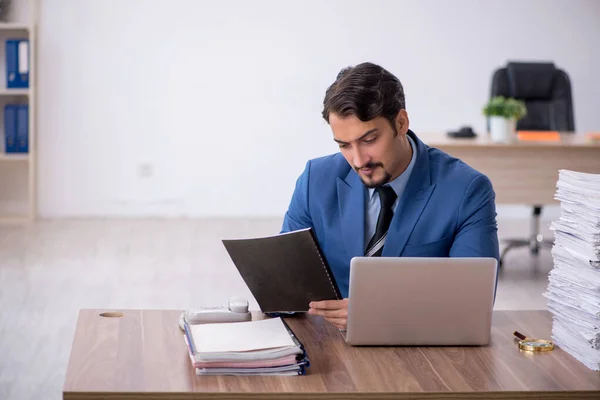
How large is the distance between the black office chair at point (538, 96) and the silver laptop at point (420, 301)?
13.4 ft

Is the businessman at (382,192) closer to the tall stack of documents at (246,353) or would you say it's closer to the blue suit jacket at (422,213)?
the blue suit jacket at (422,213)

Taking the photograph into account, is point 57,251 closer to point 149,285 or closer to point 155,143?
point 149,285

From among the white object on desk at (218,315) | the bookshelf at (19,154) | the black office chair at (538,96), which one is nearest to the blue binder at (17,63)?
the bookshelf at (19,154)

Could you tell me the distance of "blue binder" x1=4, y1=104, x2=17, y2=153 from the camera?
655 cm

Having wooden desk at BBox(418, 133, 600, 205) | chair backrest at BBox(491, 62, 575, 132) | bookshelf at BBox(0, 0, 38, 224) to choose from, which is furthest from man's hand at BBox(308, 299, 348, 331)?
bookshelf at BBox(0, 0, 38, 224)

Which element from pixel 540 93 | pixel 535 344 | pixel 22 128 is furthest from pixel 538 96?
pixel 535 344

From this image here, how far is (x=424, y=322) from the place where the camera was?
1.92 meters

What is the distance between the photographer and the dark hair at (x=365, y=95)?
216 centimetres

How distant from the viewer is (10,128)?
658cm

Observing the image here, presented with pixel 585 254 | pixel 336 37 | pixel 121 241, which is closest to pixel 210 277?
pixel 121 241

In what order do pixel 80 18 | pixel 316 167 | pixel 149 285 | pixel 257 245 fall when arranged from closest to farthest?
pixel 257 245 < pixel 316 167 < pixel 149 285 < pixel 80 18

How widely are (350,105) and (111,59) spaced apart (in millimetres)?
4994

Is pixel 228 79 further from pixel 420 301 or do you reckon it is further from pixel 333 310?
pixel 420 301

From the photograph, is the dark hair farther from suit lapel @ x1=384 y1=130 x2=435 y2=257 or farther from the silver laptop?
the silver laptop
